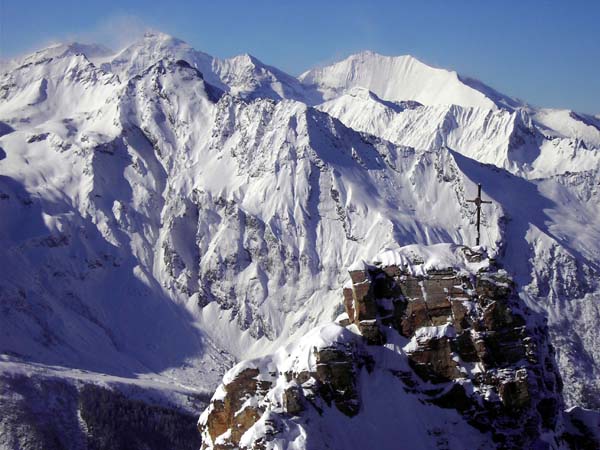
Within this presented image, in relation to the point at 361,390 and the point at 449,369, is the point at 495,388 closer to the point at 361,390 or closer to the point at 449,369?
the point at 449,369

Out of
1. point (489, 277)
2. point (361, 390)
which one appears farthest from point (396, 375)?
point (489, 277)

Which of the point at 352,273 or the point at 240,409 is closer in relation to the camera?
the point at 240,409

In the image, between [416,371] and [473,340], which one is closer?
[473,340]

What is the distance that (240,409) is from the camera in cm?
7975

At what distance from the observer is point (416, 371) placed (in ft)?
274

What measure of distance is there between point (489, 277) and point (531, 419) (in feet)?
30.8

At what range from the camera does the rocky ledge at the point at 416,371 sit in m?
79.8

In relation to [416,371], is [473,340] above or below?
above

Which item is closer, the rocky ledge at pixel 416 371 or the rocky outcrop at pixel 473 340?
the rocky ledge at pixel 416 371

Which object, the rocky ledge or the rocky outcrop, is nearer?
the rocky ledge

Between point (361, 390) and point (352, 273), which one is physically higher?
point (352, 273)

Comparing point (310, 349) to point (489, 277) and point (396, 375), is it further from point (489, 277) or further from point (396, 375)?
point (489, 277)

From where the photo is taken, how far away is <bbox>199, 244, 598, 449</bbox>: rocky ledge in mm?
79750

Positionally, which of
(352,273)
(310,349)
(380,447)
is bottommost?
(380,447)
